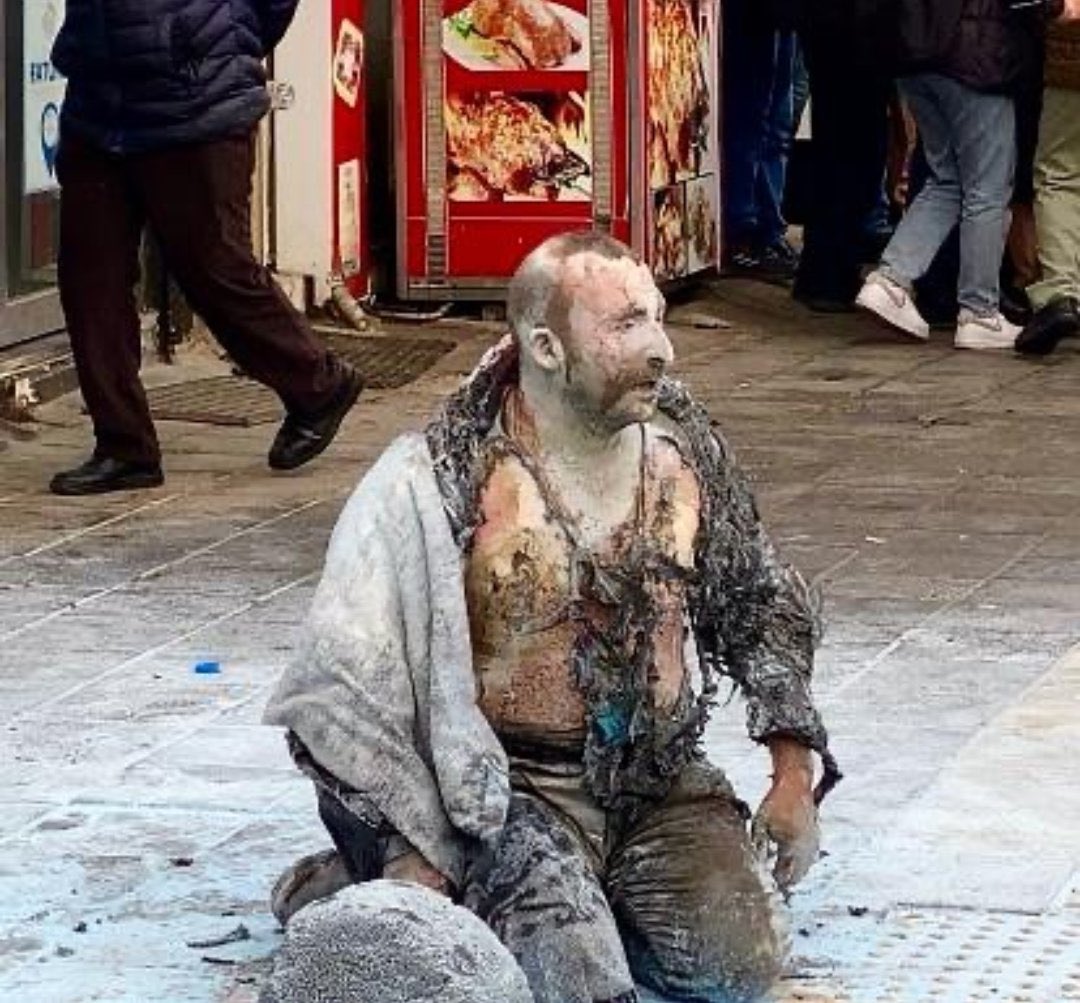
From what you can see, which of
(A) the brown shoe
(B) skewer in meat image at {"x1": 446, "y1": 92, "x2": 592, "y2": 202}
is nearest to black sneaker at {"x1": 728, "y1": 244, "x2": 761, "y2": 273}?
(B) skewer in meat image at {"x1": 446, "y1": 92, "x2": 592, "y2": 202}

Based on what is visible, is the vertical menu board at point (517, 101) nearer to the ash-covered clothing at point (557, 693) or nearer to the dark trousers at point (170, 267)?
the dark trousers at point (170, 267)

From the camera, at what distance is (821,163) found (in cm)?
1128

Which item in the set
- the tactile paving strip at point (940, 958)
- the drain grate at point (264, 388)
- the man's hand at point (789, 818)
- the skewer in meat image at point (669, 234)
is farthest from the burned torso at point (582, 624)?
the skewer in meat image at point (669, 234)

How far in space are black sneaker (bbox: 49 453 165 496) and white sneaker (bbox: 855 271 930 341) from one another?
3.15 meters

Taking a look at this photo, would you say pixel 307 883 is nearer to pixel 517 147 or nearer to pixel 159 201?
pixel 159 201

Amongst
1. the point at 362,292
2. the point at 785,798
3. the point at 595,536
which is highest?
the point at 595,536

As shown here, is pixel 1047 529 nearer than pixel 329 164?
Yes

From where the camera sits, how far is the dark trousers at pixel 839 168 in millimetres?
11086

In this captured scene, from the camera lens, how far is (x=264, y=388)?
9656 mm

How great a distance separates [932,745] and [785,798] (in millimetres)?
1232

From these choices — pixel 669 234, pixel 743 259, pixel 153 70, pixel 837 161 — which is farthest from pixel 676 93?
pixel 153 70

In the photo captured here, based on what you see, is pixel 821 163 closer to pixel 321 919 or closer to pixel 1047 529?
pixel 1047 529

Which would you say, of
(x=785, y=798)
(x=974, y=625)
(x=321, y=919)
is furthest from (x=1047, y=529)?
(x=321, y=919)

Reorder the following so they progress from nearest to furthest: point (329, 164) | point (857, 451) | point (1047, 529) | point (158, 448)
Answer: point (1047, 529)
point (158, 448)
point (857, 451)
point (329, 164)
